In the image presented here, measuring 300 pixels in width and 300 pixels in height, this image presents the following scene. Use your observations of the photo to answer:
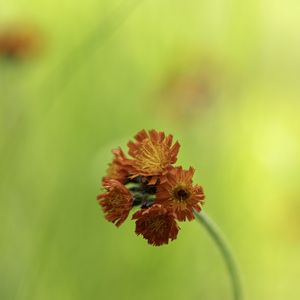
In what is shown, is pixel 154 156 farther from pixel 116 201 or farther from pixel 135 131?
pixel 135 131

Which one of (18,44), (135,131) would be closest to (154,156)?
(18,44)

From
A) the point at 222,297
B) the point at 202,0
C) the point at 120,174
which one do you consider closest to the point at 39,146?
the point at 222,297

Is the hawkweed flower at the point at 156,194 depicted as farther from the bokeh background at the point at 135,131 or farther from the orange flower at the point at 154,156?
the bokeh background at the point at 135,131

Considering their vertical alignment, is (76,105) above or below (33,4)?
below

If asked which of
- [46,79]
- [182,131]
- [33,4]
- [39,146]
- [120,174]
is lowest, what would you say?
[120,174]

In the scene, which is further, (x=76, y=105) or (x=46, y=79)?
(x=46, y=79)

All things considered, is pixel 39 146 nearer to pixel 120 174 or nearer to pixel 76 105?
pixel 76 105

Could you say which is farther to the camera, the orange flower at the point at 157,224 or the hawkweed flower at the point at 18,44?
the hawkweed flower at the point at 18,44

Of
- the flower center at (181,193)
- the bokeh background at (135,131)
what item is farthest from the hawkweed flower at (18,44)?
the flower center at (181,193)
